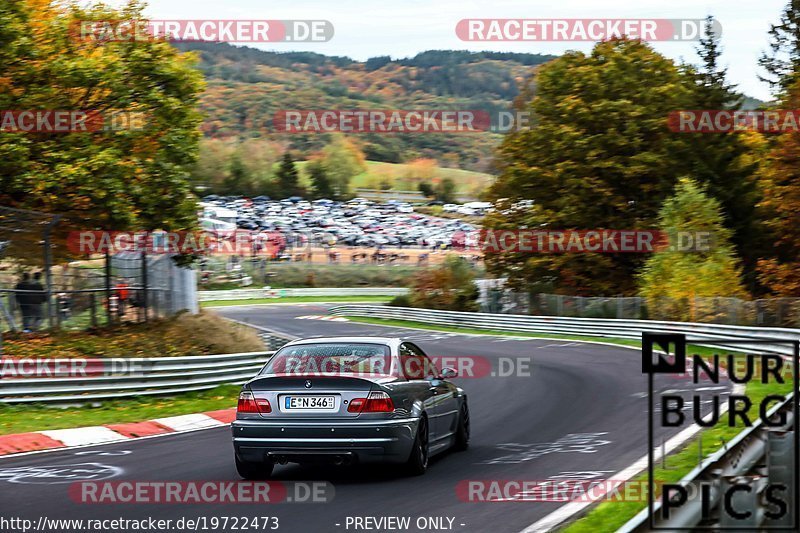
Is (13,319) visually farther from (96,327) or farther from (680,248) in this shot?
(680,248)

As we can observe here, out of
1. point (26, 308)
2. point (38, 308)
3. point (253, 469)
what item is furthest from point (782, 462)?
point (38, 308)

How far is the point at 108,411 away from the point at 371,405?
9011mm

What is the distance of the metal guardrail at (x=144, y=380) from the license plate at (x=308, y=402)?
8.84 metres

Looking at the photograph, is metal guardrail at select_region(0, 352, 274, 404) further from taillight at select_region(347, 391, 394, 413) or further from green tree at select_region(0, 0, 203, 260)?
taillight at select_region(347, 391, 394, 413)

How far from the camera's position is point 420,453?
416 inches

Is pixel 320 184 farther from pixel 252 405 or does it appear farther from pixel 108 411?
pixel 252 405

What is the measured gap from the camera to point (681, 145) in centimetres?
4859

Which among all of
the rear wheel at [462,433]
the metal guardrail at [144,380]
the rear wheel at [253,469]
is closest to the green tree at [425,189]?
the metal guardrail at [144,380]

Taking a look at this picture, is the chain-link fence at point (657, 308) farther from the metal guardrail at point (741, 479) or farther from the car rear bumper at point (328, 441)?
the metal guardrail at point (741, 479)

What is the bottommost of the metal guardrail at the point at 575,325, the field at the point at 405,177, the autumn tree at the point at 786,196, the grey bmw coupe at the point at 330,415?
the metal guardrail at the point at 575,325

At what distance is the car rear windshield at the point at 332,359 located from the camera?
416 inches

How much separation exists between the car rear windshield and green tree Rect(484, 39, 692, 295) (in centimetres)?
3710

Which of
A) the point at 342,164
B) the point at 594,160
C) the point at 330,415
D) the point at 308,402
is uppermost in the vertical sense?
the point at 342,164

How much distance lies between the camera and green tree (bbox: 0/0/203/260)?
22.7 metres
